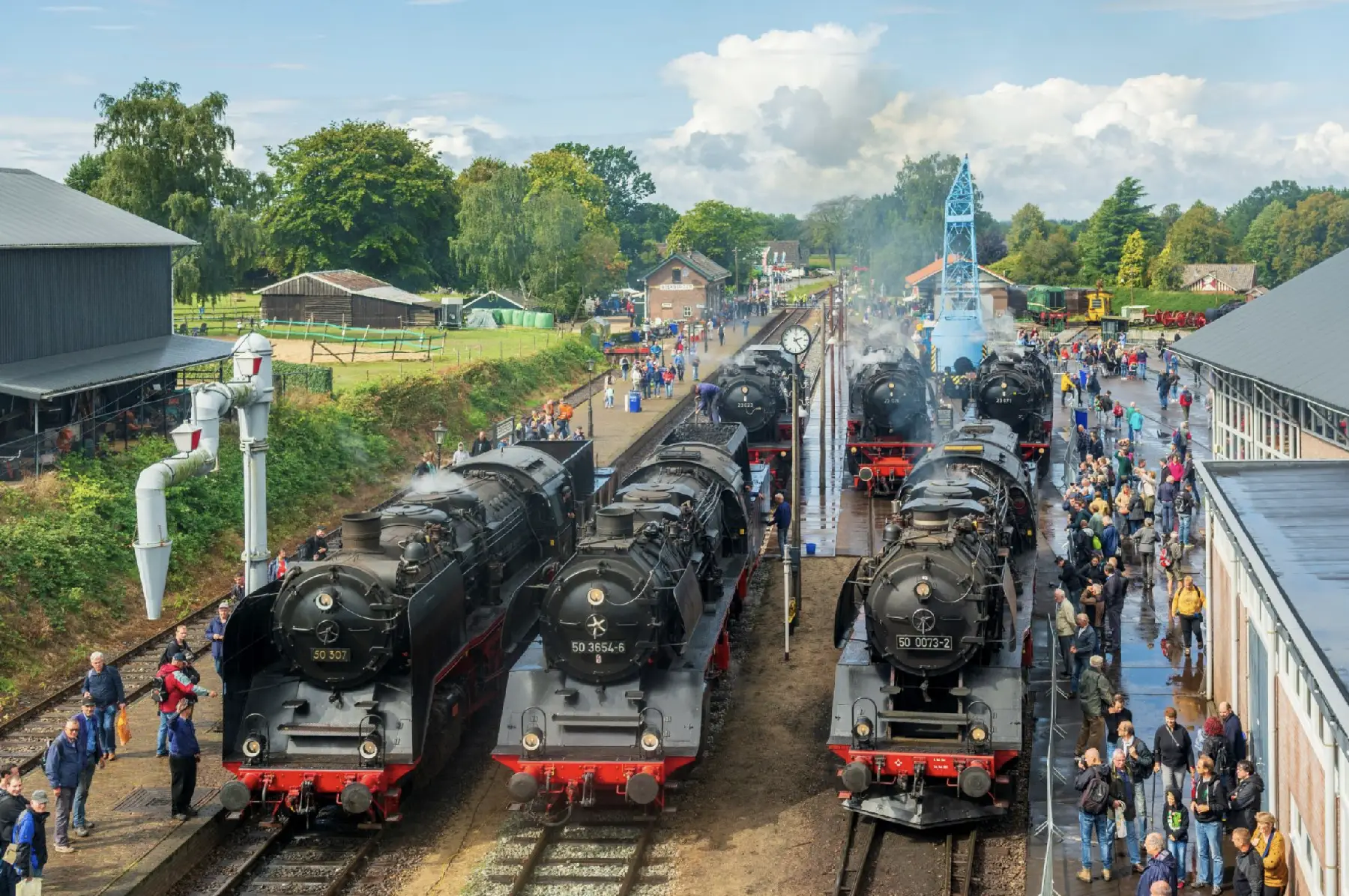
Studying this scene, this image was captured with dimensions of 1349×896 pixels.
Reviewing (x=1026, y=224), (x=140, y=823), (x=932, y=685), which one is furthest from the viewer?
(x=1026, y=224)

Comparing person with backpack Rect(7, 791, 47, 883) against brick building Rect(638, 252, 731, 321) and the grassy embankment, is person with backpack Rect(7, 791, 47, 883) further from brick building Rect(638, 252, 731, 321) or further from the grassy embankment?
brick building Rect(638, 252, 731, 321)

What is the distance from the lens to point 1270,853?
1134 centimetres

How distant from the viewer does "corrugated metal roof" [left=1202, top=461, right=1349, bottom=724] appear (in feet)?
36.6

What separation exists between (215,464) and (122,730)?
3452mm

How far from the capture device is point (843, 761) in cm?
1675

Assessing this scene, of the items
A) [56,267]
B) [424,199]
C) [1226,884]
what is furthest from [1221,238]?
[1226,884]

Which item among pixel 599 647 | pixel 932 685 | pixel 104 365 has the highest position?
pixel 104 365

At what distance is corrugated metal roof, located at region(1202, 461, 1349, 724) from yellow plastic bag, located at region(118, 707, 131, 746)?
12.9 meters

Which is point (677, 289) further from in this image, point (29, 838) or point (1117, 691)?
point (29, 838)

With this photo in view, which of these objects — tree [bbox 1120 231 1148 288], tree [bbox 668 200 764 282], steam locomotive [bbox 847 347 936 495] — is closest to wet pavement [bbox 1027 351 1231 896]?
steam locomotive [bbox 847 347 936 495]

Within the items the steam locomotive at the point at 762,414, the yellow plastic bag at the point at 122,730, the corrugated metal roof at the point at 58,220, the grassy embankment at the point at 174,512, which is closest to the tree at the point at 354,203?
the grassy embankment at the point at 174,512

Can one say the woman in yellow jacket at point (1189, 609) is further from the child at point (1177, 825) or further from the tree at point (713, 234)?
the tree at point (713, 234)

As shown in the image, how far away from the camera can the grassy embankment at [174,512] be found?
71.7 ft

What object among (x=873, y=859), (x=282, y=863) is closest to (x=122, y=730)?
(x=282, y=863)
